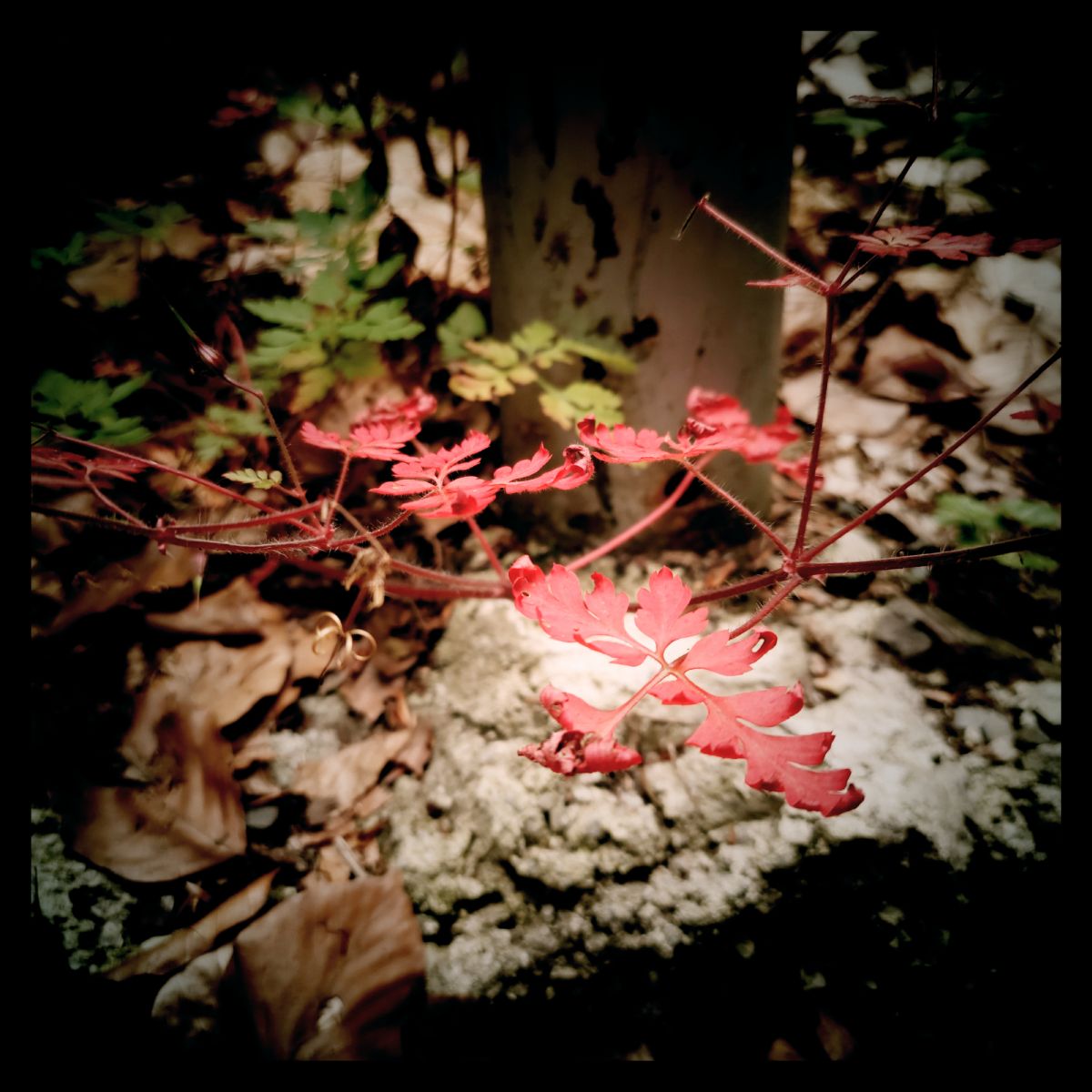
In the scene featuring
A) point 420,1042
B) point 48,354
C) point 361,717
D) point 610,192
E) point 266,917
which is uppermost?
point 610,192

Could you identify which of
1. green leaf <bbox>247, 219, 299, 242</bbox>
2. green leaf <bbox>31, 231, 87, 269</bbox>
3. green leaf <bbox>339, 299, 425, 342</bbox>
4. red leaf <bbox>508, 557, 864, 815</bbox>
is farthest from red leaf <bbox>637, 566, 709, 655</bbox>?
green leaf <bbox>31, 231, 87, 269</bbox>

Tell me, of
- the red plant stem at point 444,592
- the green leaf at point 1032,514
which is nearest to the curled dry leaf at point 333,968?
the red plant stem at point 444,592

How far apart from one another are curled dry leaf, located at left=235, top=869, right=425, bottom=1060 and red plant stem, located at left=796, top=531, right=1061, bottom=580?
1.05m

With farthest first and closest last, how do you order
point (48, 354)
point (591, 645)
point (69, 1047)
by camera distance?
point (48, 354)
point (69, 1047)
point (591, 645)

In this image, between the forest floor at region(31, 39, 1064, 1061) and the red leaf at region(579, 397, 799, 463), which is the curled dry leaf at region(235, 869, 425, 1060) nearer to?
the forest floor at region(31, 39, 1064, 1061)

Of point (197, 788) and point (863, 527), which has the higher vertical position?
point (863, 527)

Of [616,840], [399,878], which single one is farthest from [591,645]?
[399,878]

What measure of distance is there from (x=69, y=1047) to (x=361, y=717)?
2.37ft

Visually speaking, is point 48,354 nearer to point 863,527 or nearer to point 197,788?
point 197,788

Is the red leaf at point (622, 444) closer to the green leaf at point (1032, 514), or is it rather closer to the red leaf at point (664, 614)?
the red leaf at point (664, 614)

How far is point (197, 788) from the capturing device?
1.15m

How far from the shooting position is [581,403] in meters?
1.43

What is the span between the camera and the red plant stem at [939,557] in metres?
0.80

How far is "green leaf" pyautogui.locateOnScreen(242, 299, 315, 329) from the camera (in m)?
1.30
